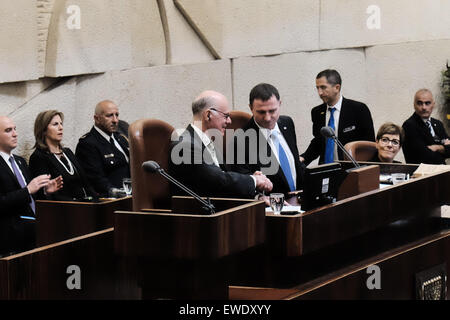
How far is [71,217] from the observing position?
15.6ft

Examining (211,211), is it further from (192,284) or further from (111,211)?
(111,211)

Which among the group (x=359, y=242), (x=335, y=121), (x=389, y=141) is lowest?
(x=359, y=242)

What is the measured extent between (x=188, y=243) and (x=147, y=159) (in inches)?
39.8

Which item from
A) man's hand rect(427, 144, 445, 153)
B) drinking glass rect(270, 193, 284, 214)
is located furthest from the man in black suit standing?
drinking glass rect(270, 193, 284, 214)

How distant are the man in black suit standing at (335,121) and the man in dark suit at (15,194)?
82.1 inches

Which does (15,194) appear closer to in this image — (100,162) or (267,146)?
(100,162)

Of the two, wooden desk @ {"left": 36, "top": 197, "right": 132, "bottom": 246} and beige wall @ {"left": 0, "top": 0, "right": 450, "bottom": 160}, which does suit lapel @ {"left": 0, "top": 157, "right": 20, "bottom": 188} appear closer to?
wooden desk @ {"left": 36, "top": 197, "right": 132, "bottom": 246}

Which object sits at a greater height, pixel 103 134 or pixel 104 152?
pixel 103 134

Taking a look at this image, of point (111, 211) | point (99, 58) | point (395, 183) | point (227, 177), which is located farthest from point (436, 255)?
point (99, 58)

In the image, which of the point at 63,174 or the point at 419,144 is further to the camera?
the point at 419,144

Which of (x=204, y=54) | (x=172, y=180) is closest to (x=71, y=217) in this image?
(x=172, y=180)

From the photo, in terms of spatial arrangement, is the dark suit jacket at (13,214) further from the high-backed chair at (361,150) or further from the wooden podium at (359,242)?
the high-backed chair at (361,150)

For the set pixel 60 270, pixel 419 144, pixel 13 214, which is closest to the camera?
pixel 60 270

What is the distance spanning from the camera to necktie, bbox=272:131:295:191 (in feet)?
16.1
